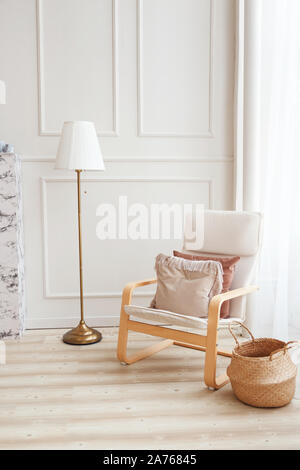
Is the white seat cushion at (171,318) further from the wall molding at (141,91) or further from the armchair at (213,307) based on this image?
the wall molding at (141,91)

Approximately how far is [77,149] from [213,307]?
4.18 ft

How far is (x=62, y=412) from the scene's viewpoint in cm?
213

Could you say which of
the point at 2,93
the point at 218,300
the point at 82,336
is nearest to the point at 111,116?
the point at 2,93

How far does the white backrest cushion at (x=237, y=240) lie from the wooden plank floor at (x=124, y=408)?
52 centimetres

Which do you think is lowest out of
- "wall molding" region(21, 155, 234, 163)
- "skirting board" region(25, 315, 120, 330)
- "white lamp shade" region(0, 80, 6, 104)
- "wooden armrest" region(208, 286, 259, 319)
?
"skirting board" region(25, 315, 120, 330)

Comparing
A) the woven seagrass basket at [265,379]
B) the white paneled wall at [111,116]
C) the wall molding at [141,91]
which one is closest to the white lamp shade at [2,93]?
the white paneled wall at [111,116]

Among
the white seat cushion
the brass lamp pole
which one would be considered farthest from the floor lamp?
the white seat cushion

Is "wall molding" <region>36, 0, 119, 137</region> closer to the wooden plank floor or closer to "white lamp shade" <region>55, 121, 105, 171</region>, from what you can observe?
"white lamp shade" <region>55, 121, 105, 171</region>

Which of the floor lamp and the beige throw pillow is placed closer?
the beige throw pillow

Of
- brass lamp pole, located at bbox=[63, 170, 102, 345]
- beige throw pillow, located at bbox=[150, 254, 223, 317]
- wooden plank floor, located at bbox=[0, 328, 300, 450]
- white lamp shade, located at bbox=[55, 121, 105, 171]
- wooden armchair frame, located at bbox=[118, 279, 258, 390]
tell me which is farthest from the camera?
brass lamp pole, located at bbox=[63, 170, 102, 345]

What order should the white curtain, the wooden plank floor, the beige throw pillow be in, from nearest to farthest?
the wooden plank floor → the beige throw pillow → the white curtain

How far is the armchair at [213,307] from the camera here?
234cm

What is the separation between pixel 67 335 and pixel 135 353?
533mm

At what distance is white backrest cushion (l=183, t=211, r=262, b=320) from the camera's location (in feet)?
8.98
